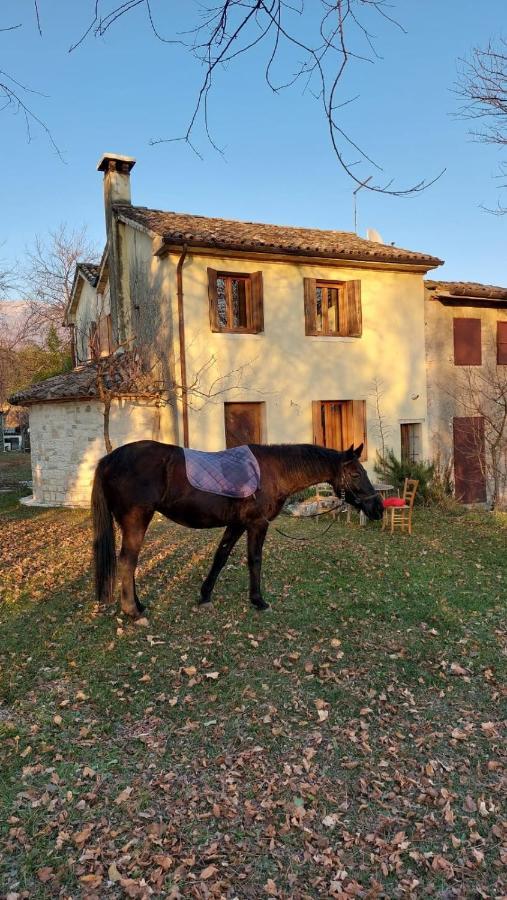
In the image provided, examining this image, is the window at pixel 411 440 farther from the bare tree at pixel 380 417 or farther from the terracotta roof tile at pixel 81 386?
the terracotta roof tile at pixel 81 386

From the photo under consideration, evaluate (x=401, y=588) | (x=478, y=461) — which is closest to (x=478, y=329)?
(x=478, y=461)

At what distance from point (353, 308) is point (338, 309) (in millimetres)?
490

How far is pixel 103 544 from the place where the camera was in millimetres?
5383

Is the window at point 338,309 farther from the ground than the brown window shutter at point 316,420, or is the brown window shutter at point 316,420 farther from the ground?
the window at point 338,309

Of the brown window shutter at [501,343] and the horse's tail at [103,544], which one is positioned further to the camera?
the brown window shutter at [501,343]

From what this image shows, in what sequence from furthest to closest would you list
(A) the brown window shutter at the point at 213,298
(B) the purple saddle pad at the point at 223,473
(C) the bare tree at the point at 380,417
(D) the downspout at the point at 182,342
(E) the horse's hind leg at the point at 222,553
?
(C) the bare tree at the point at 380,417
(A) the brown window shutter at the point at 213,298
(D) the downspout at the point at 182,342
(E) the horse's hind leg at the point at 222,553
(B) the purple saddle pad at the point at 223,473

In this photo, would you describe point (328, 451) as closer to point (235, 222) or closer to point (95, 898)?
point (95, 898)

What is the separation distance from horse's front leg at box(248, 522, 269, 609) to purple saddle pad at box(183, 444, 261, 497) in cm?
43

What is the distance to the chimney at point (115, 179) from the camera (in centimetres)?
1548

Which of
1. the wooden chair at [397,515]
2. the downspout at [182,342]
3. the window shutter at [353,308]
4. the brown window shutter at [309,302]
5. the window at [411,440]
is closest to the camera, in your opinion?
the wooden chair at [397,515]

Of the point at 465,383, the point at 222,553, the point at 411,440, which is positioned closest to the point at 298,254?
the point at 411,440

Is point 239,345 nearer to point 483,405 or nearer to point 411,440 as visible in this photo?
point 411,440

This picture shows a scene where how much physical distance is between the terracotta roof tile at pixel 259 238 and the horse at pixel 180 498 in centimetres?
825

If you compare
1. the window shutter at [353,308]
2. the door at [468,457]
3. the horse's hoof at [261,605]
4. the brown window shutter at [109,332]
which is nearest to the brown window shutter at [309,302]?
the window shutter at [353,308]
